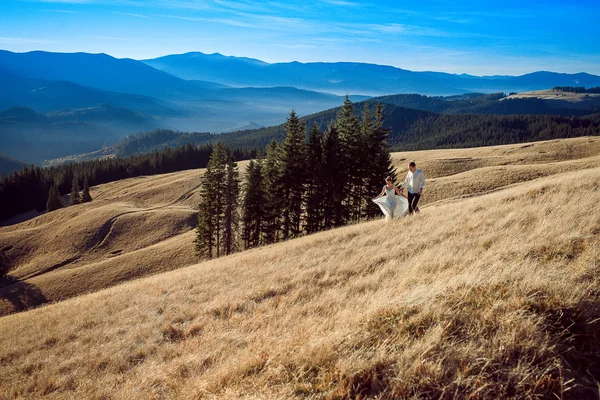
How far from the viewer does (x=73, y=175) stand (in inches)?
5079

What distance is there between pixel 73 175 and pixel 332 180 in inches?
5250

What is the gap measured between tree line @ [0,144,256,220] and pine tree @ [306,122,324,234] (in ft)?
278

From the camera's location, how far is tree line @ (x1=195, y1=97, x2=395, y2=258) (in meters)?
35.2

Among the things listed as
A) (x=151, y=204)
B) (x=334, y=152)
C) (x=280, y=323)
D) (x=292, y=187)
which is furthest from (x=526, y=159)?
(x=151, y=204)

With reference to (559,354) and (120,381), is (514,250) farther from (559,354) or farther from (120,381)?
(120,381)

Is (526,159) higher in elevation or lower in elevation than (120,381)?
higher

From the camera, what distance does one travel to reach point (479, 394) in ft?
12.7

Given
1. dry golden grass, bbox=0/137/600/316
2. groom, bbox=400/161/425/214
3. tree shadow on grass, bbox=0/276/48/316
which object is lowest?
tree shadow on grass, bbox=0/276/48/316

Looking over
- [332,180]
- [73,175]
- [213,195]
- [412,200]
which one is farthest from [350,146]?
[73,175]

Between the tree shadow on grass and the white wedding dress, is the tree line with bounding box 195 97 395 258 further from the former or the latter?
the tree shadow on grass

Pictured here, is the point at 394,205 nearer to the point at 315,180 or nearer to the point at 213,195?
the point at 315,180

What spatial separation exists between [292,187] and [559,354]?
104 feet

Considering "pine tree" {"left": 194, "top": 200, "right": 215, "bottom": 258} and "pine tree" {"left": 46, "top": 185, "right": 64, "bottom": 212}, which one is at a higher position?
"pine tree" {"left": 194, "top": 200, "right": 215, "bottom": 258}

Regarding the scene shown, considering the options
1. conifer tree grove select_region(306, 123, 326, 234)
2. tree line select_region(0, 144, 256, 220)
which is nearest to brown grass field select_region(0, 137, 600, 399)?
conifer tree grove select_region(306, 123, 326, 234)
